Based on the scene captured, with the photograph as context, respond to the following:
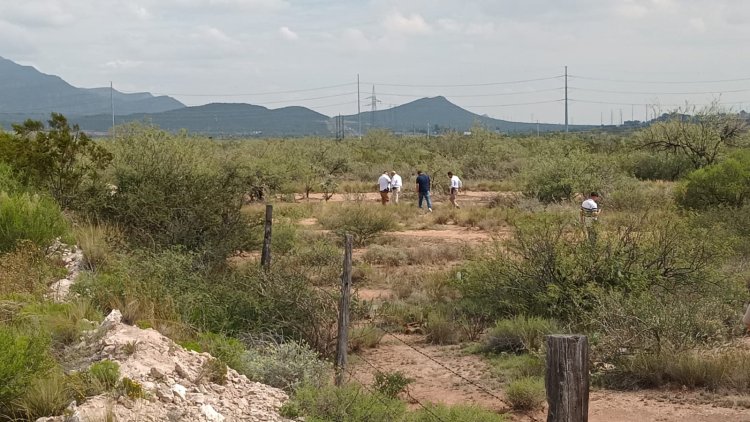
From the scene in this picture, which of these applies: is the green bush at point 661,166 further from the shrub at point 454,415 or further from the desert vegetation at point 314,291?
the shrub at point 454,415

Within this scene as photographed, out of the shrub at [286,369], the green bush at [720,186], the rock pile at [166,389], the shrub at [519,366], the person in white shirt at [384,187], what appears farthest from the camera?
the person in white shirt at [384,187]

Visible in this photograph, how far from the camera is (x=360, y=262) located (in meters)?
18.6

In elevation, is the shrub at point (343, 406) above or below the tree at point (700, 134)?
below

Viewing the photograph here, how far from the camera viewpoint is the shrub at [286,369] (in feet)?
29.3

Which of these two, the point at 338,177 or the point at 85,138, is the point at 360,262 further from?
the point at 338,177

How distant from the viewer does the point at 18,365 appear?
23.2ft

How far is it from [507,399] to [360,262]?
941cm

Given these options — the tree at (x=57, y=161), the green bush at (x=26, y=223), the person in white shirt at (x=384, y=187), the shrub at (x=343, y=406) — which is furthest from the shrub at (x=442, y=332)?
the person in white shirt at (x=384, y=187)

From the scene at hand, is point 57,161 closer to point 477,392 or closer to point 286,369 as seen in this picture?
point 286,369

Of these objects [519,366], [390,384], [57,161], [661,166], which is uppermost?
[57,161]

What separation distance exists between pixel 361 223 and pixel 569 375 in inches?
693

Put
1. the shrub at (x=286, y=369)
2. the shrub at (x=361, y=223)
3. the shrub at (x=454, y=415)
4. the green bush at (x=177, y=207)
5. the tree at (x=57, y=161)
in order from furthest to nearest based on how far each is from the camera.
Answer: the shrub at (x=361, y=223), the tree at (x=57, y=161), the green bush at (x=177, y=207), the shrub at (x=286, y=369), the shrub at (x=454, y=415)

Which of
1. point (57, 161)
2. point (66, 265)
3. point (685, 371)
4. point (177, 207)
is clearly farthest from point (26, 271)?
point (685, 371)

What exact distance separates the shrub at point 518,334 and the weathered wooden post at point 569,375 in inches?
233
